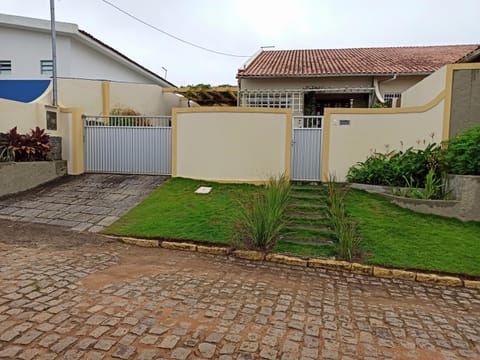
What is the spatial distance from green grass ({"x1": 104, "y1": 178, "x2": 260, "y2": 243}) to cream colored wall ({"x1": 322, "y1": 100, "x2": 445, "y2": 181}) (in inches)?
99.4

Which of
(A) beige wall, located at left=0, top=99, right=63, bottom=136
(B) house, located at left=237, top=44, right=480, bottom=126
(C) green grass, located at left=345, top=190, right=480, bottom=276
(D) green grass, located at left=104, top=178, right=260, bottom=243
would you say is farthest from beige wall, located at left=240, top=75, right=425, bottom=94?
(A) beige wall, located at left=0, top=99, right=63, bottom=136

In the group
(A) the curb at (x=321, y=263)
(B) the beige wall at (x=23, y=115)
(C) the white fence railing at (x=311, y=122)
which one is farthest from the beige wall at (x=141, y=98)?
(A) the curb at (x=321, y=263)

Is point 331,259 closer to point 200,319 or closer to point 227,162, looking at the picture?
point 200,319

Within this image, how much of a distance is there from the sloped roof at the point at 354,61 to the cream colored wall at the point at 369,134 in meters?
4.91

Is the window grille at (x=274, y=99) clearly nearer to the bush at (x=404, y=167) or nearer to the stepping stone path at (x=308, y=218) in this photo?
the bush at (x=404, y=167)

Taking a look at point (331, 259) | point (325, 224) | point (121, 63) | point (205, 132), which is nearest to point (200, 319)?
point (331, 259)

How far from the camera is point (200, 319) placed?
3.43 m

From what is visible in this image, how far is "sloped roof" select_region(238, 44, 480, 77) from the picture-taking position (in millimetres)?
13875

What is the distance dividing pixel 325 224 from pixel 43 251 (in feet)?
16.4

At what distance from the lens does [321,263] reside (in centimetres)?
536

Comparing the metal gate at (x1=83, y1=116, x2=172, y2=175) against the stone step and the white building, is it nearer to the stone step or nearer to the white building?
the stone step

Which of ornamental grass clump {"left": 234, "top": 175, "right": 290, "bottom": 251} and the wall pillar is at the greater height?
the wall pillar

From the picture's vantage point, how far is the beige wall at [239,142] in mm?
9469

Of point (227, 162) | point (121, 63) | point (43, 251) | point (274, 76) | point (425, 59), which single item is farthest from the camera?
point (121, 63)
